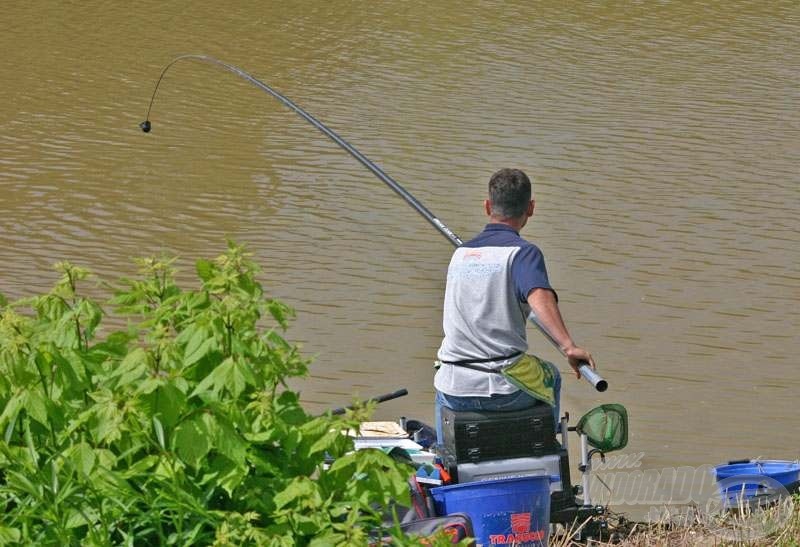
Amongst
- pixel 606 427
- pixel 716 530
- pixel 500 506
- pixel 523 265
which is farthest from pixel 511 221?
pixel 716 530

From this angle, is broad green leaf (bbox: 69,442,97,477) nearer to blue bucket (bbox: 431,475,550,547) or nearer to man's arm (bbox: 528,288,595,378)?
blue bucket (bbox: 431,475,550,547)

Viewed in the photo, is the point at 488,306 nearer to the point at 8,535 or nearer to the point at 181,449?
the point at 181,449

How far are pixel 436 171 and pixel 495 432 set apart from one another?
705cm

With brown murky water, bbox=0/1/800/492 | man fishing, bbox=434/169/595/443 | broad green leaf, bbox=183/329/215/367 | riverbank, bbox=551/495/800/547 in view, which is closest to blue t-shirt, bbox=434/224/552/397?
man fishing, bbox=434/169/595/443

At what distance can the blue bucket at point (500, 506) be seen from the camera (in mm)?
4020

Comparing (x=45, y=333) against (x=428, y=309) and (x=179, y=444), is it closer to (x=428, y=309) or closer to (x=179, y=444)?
(x=179, y=444)

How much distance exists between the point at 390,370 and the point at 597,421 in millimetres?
2989

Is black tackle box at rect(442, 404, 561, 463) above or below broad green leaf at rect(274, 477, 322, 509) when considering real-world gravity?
below

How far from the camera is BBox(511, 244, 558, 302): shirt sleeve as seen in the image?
13.5 feet

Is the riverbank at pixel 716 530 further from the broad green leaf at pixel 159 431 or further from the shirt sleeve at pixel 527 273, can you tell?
the broad green leaf at pixel 159 431

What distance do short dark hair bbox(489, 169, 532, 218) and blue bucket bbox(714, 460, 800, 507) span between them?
1.31 m

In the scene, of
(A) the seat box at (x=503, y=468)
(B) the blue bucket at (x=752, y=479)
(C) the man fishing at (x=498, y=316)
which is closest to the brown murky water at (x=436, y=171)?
(B) the blue bucket at (x=752, y=479)

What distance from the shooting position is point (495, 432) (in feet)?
14.1

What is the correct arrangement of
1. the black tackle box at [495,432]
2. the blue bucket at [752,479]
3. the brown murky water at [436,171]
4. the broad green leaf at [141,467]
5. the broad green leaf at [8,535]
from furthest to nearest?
the brown murky water at [436,171] → the blue bucket at [752,479] → the black tackle box at [495,432] → the broad green leaf at [141,467] → the broad green leaf at [8,535]
